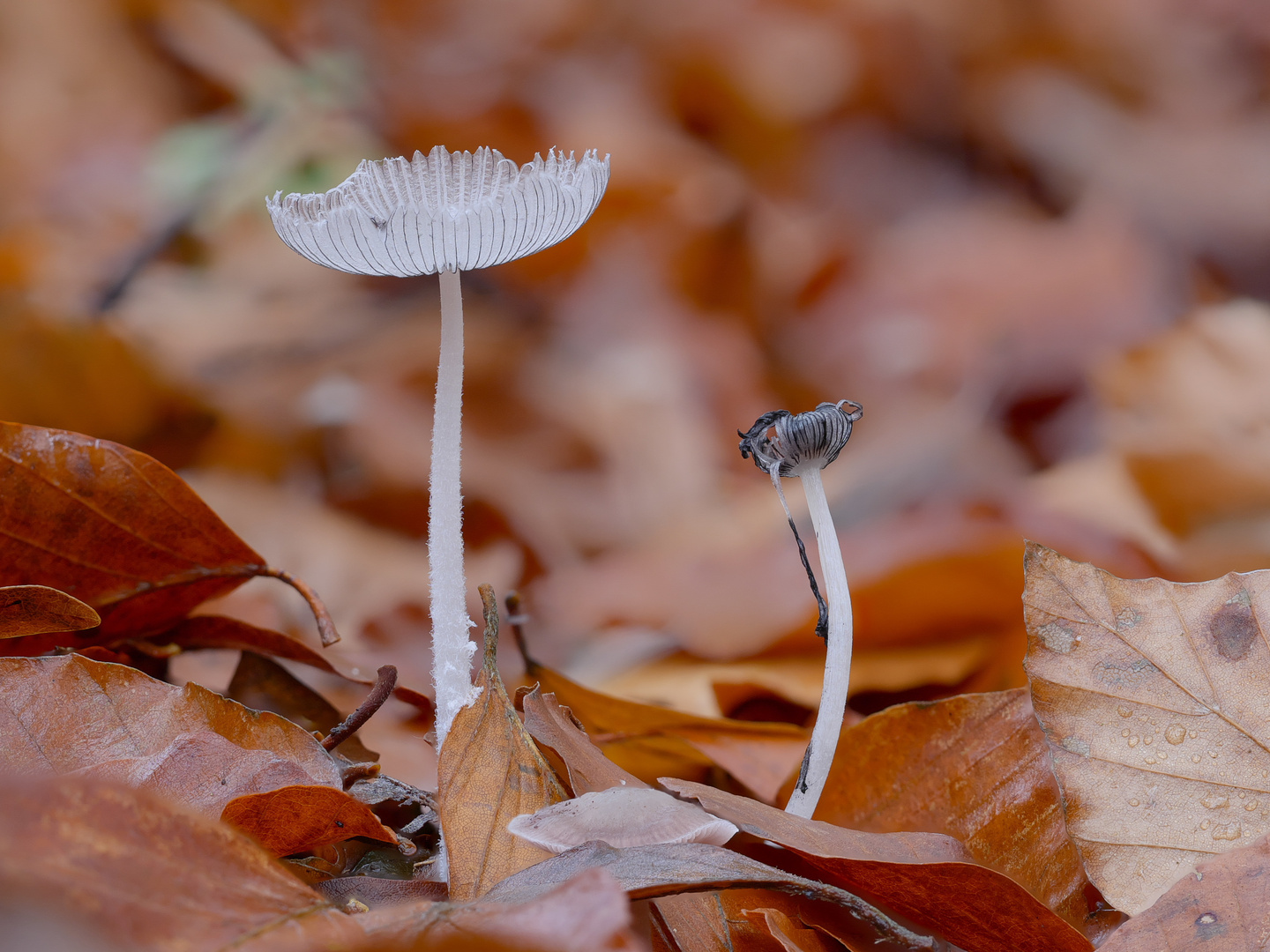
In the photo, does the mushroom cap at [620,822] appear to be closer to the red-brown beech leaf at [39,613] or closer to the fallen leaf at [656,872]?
the fallen leaf at [656,872]

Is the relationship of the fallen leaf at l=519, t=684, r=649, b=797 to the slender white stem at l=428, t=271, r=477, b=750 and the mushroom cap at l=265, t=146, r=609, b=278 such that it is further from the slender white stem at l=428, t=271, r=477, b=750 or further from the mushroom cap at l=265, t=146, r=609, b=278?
the mushroom cap at l=265, t=146, r=609, b=278

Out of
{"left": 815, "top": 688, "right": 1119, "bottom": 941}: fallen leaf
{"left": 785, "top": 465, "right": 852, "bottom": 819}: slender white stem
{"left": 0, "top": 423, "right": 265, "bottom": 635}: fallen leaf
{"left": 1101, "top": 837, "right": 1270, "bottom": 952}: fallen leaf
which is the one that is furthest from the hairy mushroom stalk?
{"left": 0, "top": 423, "right": 265, "bottom": 635}: fallen leaf

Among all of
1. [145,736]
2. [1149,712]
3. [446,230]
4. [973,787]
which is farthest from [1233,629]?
[145,736]

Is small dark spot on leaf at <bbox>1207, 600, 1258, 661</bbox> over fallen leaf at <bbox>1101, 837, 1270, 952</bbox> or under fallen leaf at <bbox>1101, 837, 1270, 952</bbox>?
over

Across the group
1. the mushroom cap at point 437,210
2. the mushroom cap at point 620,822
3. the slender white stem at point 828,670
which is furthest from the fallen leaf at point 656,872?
the mushroom cap at point 437,210

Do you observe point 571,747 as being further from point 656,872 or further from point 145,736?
point 145,736

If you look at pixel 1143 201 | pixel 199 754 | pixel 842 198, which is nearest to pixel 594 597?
pixel 199 754
